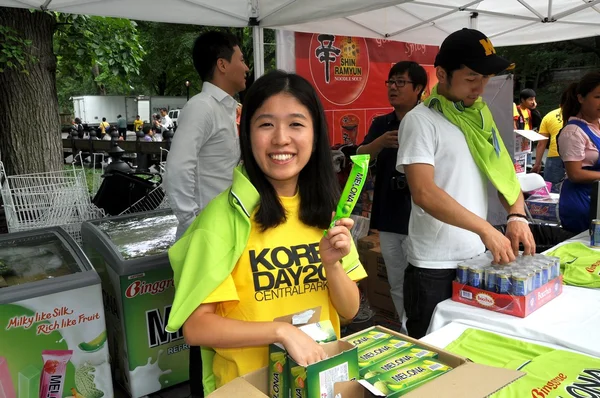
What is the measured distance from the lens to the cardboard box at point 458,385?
37.6 inches

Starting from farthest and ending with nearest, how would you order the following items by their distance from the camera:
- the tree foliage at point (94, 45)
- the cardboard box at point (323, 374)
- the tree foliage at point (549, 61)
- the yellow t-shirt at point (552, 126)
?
the tree foliage at point (549, 61)
the yellow t-shirt at point (552, 126)
the tree foliage at point (94, 45)
the cardboard box at point (323, 374)

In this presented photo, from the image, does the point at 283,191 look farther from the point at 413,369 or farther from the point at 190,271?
the point at 413,369

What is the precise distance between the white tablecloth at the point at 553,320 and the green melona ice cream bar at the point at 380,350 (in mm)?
517

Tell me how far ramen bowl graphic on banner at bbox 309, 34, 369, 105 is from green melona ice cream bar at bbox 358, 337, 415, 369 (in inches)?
139

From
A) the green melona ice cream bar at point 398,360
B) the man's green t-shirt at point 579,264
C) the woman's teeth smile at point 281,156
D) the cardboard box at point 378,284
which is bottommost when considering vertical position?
the cardboard box at point 378,284

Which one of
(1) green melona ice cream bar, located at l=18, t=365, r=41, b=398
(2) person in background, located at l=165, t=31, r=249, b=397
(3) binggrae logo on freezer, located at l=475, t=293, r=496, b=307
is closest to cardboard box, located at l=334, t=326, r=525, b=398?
(3) binggrae logo on freezer, located at l=475, t=293, r=496, b=307

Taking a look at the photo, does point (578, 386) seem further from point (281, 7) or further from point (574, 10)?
point (574, 10)

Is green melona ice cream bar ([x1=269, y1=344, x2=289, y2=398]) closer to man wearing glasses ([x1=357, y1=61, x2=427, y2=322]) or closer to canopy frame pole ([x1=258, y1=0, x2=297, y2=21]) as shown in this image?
man wearing glasses ([x1=357, y1=61, x2=427, y2=322])

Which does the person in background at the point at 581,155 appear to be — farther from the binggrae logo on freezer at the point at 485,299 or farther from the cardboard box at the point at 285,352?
the cardboard box at the point at 285,352

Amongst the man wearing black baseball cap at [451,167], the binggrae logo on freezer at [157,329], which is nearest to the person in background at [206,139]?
the binggrae logo on freezer at [157,329]

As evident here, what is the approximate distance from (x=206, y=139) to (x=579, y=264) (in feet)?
6.19

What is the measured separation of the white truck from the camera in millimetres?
23281

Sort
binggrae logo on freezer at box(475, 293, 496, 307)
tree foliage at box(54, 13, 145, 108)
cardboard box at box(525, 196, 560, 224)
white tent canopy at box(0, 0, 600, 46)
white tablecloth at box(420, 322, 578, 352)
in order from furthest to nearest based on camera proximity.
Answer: tree foliage at box(54, 13, 145, 108), cardboard box at box(525, 196, 560, 224), white tent canopy at box(0, 0, 600, 46), binggrae logo on freezer at box(475, 293, 496, 307), white tablecloth at box(420, 322, 578, 352)

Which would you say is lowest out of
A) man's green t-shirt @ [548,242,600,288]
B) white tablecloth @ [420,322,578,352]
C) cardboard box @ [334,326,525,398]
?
white tablecloth @ [420,322,578,352]
